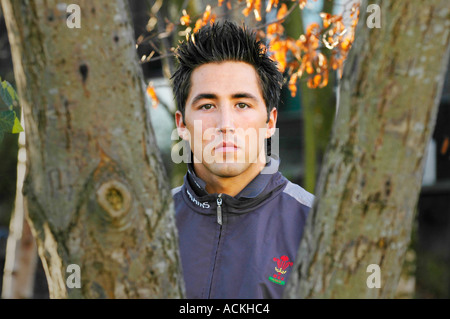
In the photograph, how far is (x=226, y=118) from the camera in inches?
124

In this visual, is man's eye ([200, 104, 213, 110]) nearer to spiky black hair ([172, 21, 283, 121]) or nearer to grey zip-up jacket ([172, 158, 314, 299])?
spiky black hair ([172, 21, 283, 121])

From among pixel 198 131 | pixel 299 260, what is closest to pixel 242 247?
pixel 198 131

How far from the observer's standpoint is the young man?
302 centimetres

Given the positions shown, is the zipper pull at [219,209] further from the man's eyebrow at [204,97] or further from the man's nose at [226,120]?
the man's eyebrow at [204,97]

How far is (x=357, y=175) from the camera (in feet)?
5.82

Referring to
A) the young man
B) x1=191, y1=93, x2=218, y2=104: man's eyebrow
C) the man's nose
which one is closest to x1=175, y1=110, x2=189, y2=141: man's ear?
the young man

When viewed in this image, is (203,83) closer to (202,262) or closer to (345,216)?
(202,262)

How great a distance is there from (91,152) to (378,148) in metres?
0.87

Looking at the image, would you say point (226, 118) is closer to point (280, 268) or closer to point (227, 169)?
point (227, 169)

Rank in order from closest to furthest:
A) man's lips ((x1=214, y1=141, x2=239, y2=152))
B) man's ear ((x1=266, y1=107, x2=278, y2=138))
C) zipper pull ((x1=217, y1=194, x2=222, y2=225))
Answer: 1. man's lips ((x1=214, y1=141, x2=239, y2=152))
2. zipper pull ((x1=217, y1=194, x2=222, y2=225))
3. man's ear ((x1=266, y1=107, x2=278, y2=138))

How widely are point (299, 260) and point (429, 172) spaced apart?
37.0 feet

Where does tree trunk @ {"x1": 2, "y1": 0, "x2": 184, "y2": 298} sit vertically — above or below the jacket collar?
above

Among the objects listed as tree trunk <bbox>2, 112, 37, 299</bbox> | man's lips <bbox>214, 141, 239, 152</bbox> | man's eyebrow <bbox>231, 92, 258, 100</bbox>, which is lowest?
tree trunk <bbox>2, 112, 37, 299</bbox>
